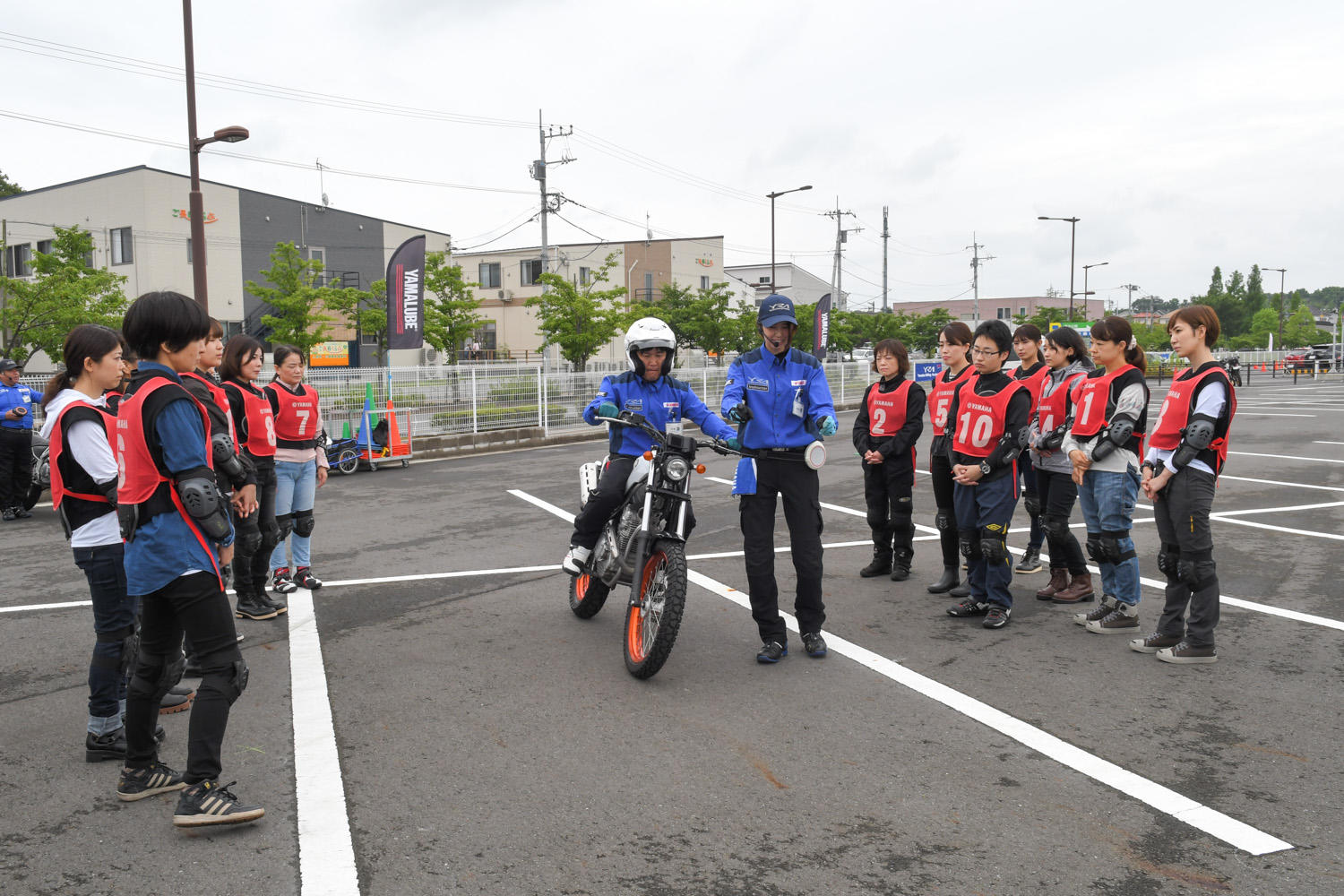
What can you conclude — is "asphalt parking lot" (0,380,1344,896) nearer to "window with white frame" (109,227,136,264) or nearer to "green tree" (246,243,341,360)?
"green tree" (246,243,341,360)

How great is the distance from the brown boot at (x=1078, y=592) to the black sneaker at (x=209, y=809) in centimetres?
542

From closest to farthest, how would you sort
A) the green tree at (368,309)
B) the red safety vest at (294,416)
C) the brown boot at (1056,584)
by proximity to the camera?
the red safety vest at (294,416) < the brown boot at (1056,584) < the green tree at (368,309)

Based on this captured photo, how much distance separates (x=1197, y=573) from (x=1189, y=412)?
35.5 inches

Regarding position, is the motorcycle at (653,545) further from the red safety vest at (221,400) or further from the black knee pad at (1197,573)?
the black knee pad at (1197,573)

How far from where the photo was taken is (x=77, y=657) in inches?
214

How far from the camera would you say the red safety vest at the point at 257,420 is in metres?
6.16

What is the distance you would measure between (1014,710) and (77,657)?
529 centimetres

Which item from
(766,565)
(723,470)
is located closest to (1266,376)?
(723,470)

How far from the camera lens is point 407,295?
81.8ft

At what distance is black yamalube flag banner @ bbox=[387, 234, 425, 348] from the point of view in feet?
81.5

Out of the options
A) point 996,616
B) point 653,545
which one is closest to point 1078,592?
point 996,616

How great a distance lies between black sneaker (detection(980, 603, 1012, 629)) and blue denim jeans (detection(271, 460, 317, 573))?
15.7 feet

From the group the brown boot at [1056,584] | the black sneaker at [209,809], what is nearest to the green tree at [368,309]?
the brown boot at [1056,584]

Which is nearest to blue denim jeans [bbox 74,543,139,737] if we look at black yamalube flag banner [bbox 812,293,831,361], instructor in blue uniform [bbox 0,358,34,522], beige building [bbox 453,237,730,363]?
instructor in blue uniform [bbox 0,358,34,522]
